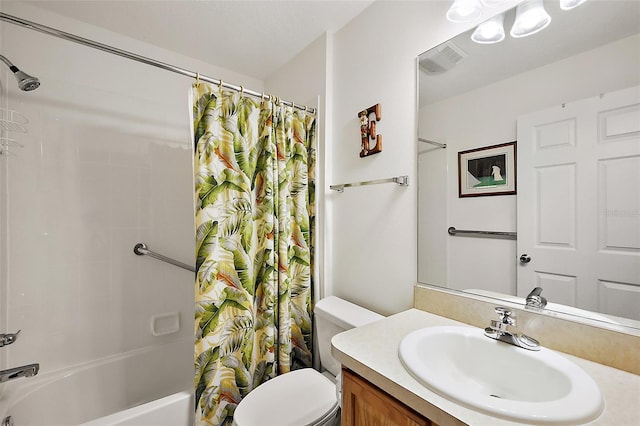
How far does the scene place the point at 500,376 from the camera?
2.59ft

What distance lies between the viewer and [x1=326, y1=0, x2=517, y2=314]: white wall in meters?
1.22

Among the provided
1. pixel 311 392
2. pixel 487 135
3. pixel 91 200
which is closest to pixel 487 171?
pixel 487 135

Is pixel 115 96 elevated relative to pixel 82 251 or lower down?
elevated

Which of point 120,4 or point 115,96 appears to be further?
point 115,96

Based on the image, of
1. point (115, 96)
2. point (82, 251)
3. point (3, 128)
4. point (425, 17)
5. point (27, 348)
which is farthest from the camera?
point (115, 96)

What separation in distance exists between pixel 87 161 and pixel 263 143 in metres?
1.12

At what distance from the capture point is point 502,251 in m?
0.95

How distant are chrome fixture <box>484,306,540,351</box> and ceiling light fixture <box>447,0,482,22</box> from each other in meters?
1.05

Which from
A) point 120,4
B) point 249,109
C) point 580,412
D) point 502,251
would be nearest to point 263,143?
point 249,109

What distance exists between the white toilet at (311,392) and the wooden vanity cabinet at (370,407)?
0.16m

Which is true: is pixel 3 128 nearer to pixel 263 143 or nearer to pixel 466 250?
pixel 263 143

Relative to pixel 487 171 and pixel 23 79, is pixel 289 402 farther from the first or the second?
pixel 23 79

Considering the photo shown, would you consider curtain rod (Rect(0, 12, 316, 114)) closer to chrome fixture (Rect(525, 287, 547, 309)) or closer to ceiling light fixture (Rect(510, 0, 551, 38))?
ceiling light fixture (Rect(510, 0, 551, 38))

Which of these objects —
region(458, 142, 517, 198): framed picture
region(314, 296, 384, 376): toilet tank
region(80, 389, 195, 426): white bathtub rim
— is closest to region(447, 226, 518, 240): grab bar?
region(458, 142, 517, 198): framed picture
